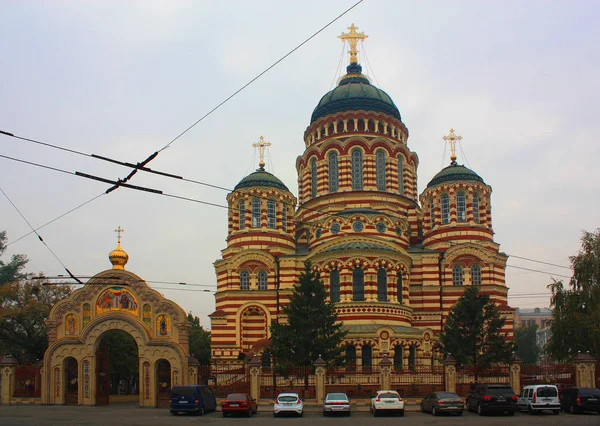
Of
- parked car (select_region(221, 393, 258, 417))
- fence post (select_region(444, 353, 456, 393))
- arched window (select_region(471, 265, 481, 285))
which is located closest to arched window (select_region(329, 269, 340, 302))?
arched window (select_region(471, 265, 481, 285))

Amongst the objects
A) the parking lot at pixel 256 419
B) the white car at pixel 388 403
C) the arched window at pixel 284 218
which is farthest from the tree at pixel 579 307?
the arched window at pixel 284 218

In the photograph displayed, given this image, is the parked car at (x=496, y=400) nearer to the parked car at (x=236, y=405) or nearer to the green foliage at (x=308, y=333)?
the parked car at (x=236, y=405)

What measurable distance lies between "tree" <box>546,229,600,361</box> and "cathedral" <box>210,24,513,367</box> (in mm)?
6766

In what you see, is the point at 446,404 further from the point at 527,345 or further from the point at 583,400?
the point at 527,345

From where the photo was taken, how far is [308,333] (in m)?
35.2

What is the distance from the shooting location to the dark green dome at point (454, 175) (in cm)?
5009

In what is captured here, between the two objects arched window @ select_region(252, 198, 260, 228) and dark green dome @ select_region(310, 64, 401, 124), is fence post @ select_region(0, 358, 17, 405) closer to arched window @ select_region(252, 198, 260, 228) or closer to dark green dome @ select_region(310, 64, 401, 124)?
arched window @ select_region(252, 198, 260, 228)

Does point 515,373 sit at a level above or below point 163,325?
below

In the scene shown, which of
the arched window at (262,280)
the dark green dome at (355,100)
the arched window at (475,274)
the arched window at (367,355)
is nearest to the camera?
the arched window at (367,355)

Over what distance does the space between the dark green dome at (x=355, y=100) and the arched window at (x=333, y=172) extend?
143 inches

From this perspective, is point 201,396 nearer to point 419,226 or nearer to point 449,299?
point 449,299

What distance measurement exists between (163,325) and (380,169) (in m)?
26.0

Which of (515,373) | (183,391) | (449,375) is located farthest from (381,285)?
(183,391)

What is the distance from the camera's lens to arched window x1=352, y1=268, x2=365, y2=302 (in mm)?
43844
